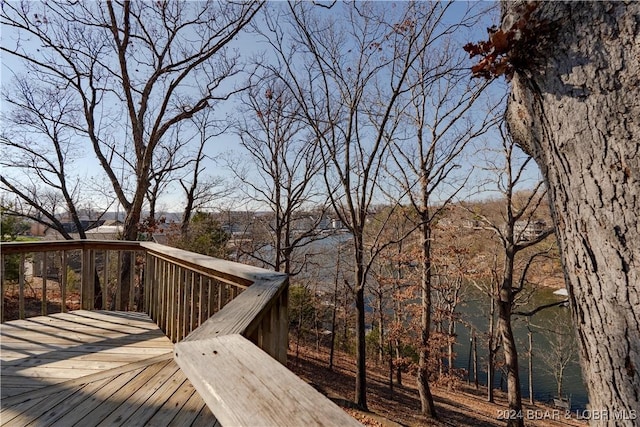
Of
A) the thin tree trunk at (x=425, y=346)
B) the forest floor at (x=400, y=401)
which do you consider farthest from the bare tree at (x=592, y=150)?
the thin tree trunk at (x=425, y=346)

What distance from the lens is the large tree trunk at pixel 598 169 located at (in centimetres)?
103

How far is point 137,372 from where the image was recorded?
1897 millimetres

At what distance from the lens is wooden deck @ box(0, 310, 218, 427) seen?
4.89ft

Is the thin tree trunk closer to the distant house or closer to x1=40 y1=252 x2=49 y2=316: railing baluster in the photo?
the distant house

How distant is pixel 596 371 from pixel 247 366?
4.18ft

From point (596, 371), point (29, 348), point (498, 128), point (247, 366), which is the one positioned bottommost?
point (29, 348)

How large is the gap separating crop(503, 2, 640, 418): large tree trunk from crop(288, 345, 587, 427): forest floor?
188 inches

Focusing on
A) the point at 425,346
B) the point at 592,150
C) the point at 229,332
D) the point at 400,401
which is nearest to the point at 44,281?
the point at 229,332

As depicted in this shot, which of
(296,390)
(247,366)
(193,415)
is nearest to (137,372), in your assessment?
(193,415)

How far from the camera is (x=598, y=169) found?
3.59 ft

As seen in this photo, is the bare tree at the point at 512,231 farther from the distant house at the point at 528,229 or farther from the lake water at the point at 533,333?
the lake water at the point at 533,333

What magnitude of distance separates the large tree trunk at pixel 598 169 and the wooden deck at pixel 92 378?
1592 millimetres

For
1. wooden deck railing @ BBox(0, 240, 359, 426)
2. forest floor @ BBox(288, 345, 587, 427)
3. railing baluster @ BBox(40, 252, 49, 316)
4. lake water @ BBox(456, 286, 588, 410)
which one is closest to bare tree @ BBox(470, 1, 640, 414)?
wooden deck railing @ BBox(0, 240, 359, 426)

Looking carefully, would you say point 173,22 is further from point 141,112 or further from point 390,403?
point 390,403
